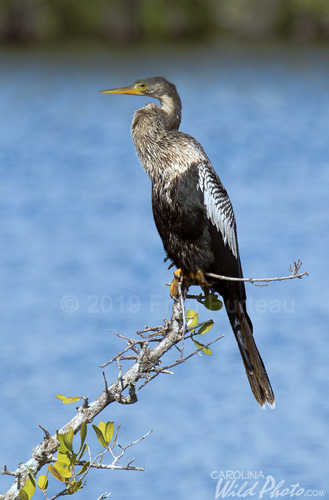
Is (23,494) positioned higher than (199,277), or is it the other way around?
(199,277)

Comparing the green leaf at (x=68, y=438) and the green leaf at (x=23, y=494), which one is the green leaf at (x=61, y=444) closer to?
the green leaf at (x=68, y=438)

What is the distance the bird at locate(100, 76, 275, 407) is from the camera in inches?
157

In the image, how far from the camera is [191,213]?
13.0ft

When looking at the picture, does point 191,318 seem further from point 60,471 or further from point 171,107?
point 171,107

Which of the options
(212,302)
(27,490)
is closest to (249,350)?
(212,302)

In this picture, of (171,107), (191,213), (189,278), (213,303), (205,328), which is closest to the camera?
(205,328)

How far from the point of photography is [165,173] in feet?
13.1

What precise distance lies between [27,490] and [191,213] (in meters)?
1.66

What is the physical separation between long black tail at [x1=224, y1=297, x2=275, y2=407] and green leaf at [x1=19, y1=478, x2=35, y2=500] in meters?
1.62

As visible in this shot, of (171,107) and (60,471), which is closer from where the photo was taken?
(60,471)

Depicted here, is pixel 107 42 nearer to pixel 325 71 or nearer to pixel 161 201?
pixel 325 71

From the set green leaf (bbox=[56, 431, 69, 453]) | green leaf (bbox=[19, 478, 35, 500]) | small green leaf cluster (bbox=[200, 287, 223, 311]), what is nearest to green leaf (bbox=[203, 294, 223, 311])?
small green leaf cluster (bbox=[200, 287, 223, 311])

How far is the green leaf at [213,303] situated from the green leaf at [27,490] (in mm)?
1321

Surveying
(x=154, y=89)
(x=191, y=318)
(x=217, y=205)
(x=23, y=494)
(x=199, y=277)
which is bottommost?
(x=23, y=494)
